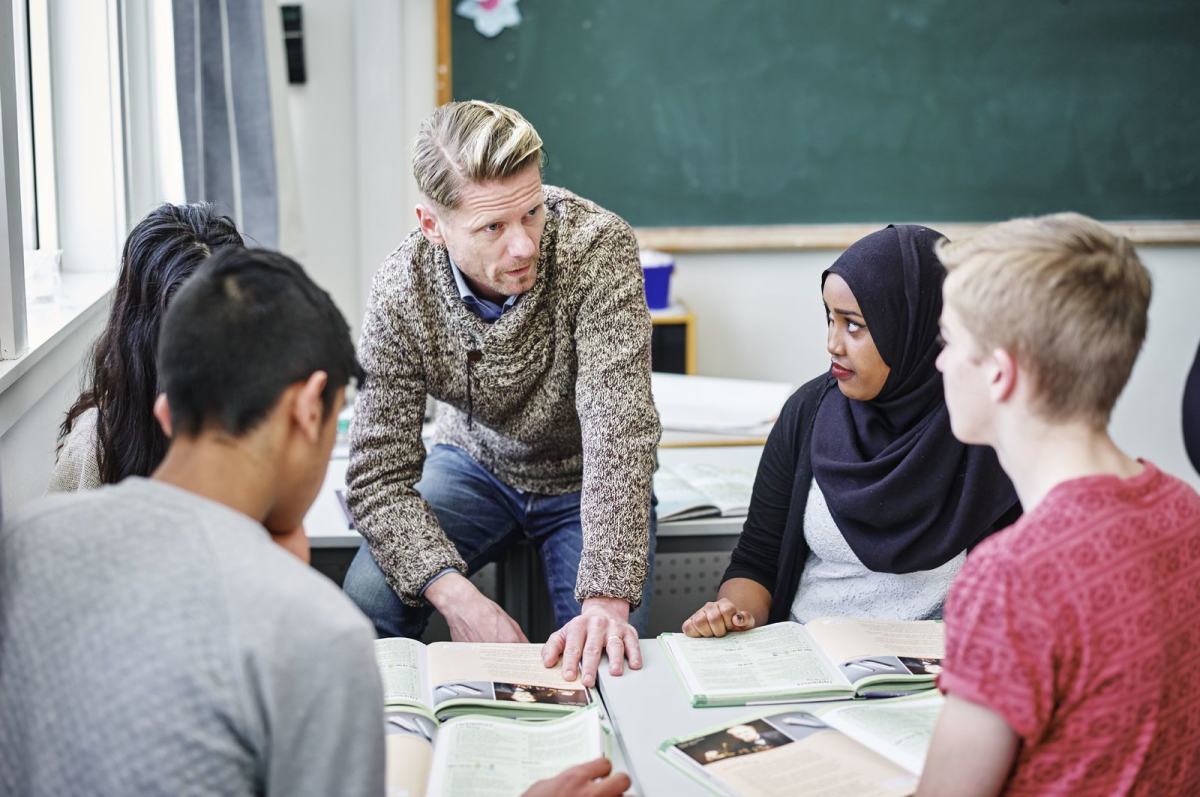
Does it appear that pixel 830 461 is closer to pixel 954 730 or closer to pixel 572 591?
pixel 572 591

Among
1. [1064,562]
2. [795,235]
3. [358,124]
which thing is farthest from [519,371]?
[795,235]

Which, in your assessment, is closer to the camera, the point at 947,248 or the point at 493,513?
the point at 947,248

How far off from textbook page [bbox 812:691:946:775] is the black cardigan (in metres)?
0.47

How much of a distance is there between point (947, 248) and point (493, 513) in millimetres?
1147

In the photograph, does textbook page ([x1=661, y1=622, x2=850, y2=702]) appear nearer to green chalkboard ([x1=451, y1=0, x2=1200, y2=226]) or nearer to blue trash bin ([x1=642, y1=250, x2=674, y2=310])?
blue trash bin ([x1=642, y1=250, x2=674, y2=310])

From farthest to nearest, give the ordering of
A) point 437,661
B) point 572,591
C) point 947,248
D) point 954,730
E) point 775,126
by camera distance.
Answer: point 775,126, point 572,591, point 437,661, point 947,248, point 954,730

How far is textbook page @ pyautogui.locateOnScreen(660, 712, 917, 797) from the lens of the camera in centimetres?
116

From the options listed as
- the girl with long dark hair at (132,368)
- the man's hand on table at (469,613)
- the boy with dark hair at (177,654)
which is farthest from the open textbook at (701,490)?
the boy with dark hair at (177,654)

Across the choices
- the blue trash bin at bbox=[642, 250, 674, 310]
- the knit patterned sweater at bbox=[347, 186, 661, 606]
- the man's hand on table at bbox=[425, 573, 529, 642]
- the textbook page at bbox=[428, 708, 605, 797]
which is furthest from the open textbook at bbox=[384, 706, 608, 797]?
the blue trash bin at bbox=[642, 250, 674, 310]

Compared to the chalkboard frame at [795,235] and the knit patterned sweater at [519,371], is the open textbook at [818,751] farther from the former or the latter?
the chalkboard frame at [795,235]

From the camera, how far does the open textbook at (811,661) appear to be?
1377 millimetres

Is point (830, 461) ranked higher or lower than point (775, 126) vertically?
lower

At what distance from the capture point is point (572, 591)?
6.60 ft

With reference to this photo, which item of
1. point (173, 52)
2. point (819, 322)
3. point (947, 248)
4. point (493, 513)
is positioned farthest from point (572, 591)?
point (819, 322)
